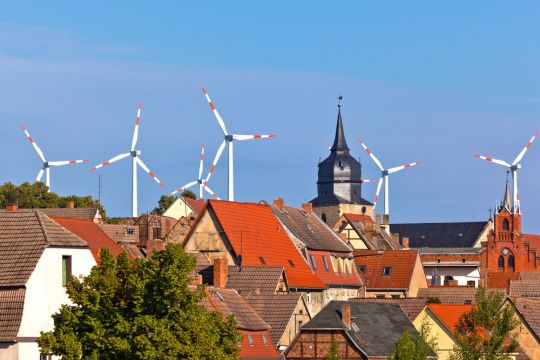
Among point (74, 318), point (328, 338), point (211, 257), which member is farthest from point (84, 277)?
point (211, 257)

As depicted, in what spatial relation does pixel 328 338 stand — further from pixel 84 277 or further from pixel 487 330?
pixel 84 277

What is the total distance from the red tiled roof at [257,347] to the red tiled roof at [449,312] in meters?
18.0

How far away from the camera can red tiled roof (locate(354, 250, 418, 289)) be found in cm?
14112

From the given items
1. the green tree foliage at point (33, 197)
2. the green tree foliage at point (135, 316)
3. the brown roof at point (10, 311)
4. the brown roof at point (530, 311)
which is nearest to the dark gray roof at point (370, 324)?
the brown roof at point (530, 311)

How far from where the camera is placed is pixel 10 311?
61812 mm

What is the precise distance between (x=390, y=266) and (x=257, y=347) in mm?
56003

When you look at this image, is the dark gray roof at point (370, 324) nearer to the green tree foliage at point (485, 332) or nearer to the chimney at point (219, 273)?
the chimney at point (219, 273)

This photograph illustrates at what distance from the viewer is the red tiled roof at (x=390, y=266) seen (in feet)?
463

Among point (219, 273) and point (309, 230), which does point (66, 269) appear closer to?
point (219, 273)

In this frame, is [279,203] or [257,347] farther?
[279,203]

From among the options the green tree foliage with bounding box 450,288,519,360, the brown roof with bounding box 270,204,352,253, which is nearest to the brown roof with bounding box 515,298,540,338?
the brown roof with bounding box 270,204,352,253

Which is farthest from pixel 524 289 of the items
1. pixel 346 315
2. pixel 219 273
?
pixel 219 273

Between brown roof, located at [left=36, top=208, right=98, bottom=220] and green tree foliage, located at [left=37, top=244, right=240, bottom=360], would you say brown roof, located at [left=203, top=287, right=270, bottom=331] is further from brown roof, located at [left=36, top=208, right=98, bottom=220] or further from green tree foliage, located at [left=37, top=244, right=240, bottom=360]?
brown roof, located at [left=36, top=208, right=98, bottom=220]

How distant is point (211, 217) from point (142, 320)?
54831 millimetres
